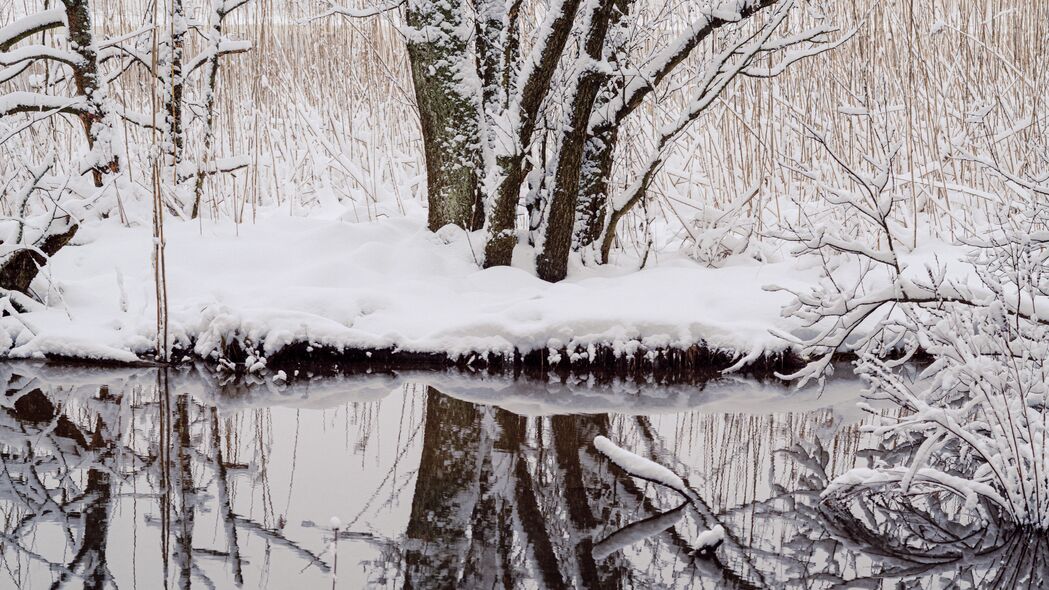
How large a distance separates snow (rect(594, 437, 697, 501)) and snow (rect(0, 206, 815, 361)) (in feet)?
4.63

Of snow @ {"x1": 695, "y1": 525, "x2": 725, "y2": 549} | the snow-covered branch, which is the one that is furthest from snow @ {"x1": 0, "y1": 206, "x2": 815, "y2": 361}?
snow @ {"x1": 695, "y1": 525, "x2": 725, "y2": 549}

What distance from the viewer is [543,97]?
15.9 ft

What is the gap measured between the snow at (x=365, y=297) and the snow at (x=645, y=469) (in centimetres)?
141

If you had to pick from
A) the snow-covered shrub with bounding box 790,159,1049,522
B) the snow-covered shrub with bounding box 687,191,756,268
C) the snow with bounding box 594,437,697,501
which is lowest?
the snow with bounding box 594,437,697,501

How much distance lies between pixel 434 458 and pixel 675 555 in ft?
3.22

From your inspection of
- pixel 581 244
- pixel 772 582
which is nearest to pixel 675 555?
pixel 772 582

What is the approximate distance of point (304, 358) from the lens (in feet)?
13.9

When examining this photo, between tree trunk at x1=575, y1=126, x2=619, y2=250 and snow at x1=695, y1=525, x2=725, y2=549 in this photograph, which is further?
tree trunk at x1=575, y1=126, x2=619, y2=250

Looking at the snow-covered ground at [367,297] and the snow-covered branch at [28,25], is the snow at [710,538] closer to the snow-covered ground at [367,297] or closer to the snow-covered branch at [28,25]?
the snow-covered ground at [367,297]

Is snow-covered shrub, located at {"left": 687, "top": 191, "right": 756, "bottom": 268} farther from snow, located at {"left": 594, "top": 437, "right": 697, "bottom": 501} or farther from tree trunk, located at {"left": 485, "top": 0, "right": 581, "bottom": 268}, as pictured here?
snow, located at {"left": 594, "top": 437, "right": 697, "bottom": 501}

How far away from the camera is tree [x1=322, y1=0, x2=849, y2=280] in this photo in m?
4.77

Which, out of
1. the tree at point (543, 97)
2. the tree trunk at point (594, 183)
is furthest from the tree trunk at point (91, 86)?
the tree trunk at point (594, 183)

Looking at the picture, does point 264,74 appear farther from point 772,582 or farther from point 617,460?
point 772,582

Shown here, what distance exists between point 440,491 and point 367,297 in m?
1.82
